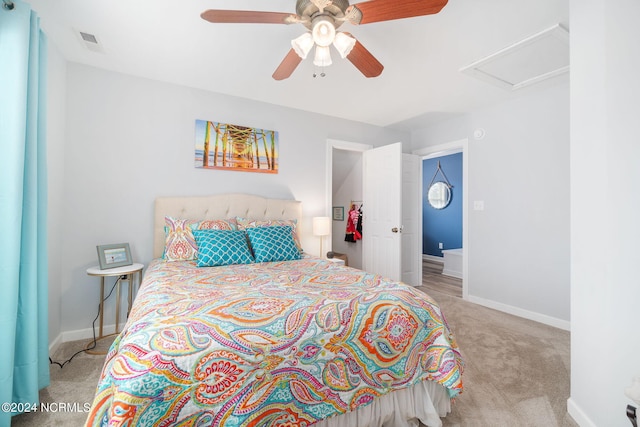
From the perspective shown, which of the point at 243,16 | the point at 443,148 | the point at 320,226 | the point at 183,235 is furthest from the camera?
the point at 443,148

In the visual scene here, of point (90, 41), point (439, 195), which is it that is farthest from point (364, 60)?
point (439, 195)

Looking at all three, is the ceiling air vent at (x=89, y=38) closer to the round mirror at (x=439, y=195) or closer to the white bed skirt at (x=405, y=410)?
the white bed skirt at (x=405, y=410)

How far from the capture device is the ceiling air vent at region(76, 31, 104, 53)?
7.03 ft

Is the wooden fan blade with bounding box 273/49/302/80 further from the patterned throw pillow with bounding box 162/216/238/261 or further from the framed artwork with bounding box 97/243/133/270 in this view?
the framed artwork with bounding box 97/243/133/270

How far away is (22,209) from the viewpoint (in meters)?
1.56

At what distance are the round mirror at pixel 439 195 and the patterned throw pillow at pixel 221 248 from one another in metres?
4.86

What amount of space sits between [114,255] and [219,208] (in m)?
1.03

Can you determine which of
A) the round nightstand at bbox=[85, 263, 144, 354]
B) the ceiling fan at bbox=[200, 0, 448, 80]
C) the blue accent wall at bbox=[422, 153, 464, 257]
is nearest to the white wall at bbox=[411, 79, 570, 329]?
the blue accent wall at bbox=[422, 153, 464, 257]

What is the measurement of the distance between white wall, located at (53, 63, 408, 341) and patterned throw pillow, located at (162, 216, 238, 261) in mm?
355

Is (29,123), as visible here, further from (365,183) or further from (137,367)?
(365,183)

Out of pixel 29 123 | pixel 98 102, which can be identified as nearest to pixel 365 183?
pixel 98 102

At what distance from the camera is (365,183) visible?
169 inches

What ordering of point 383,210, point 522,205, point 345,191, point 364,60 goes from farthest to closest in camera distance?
point 345,191 → point 383,210 → point 522,205 → point 364,60

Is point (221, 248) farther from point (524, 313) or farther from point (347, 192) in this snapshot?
point (524, 313)
